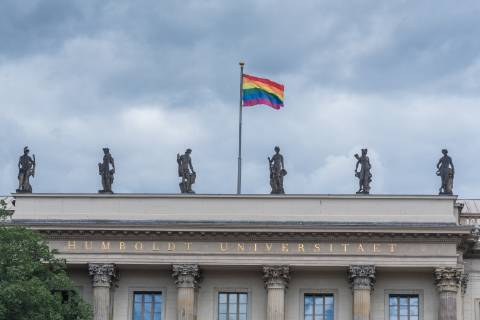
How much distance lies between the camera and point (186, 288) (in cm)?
7156

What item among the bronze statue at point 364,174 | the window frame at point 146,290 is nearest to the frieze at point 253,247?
the window frame at point 146,290

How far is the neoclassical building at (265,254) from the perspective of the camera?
71.1 m

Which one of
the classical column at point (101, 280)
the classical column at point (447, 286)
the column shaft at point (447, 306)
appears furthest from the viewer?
the classical column at point (101, 280)

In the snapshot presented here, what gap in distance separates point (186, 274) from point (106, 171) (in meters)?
7.00

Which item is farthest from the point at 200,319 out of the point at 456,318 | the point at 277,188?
the point at 456,318

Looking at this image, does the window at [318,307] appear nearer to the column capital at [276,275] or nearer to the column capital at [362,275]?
the column capital at [276,275]

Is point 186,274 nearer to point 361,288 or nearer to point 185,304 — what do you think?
point 185,304

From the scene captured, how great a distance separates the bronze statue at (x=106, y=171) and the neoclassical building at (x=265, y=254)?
75 cm

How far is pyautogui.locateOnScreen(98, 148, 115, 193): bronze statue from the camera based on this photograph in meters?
74.1

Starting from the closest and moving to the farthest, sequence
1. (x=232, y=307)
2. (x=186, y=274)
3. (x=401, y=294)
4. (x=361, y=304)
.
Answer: (x=361, y=304), (x=186, y=274), (x=401, y=294), (x=232, y=307)

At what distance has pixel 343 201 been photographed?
7312 cm

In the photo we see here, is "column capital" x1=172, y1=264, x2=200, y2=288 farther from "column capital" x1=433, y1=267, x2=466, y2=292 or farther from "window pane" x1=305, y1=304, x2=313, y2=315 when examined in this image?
"column capital" x1=433, y1=267, x2=466, y2=292

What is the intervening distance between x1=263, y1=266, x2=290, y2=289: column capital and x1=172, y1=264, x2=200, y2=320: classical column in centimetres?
345

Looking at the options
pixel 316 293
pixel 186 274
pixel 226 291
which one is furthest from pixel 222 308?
pixel 316 293
